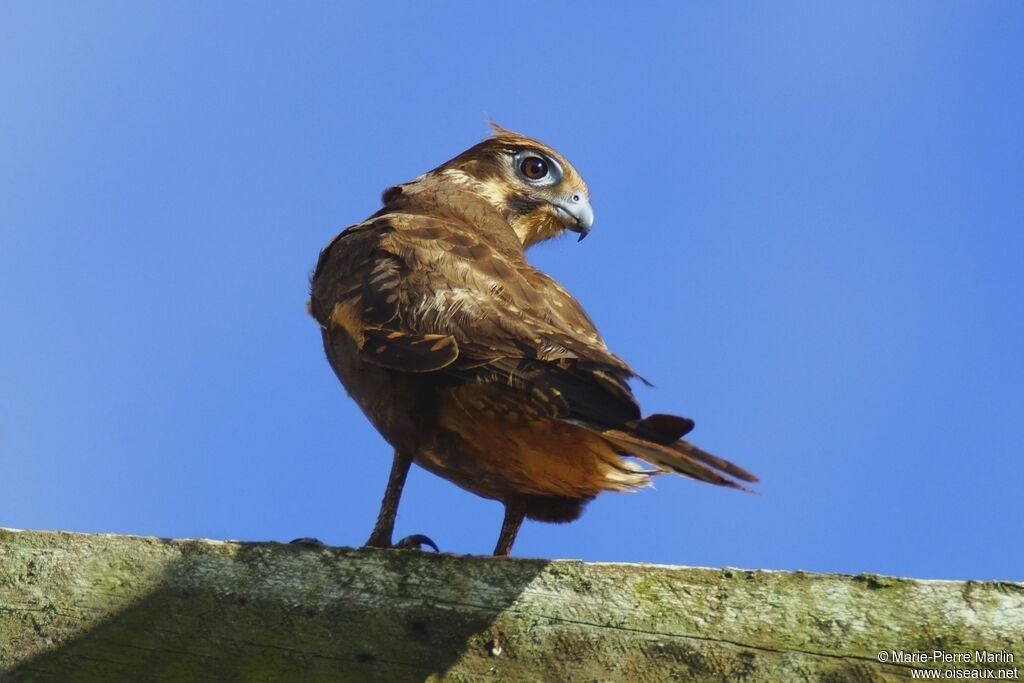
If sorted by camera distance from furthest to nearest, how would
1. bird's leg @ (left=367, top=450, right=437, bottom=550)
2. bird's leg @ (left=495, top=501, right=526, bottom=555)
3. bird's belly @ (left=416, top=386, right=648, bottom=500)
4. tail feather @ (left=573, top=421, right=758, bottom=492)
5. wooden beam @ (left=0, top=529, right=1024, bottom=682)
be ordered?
bird's leg @ (left=495, top=501, right=526, bottom=555), bird's leg @ (left=367, top=450, right=437, bottom=550), bird's belly @ (left=416, top=386, right=648, bottom=500), tail feather @ (left=573, top=421, right=758, bottom=492), wooden beam @ (left=0, top=529, right=1024, bottom=682)

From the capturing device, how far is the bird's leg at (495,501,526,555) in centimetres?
377

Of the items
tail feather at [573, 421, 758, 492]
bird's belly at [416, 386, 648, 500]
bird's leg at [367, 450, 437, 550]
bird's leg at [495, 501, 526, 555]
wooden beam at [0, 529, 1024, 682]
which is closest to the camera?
wooden beam at [0, 529, 1024, 682]

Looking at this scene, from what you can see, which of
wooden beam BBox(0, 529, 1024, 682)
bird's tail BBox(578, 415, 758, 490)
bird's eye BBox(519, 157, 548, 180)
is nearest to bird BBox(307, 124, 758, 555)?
bird's tail BBox(578, 415, 758, 490)

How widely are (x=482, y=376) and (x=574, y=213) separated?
2537 millimetres

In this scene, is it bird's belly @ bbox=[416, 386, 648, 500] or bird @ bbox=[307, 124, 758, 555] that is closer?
bird @ bbox=[307, 124, 758, 555]

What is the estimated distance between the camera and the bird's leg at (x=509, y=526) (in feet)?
12.4

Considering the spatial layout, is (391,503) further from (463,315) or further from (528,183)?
(528,183)

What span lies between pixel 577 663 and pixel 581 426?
94 centimetres

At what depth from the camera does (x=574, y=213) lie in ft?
18.1

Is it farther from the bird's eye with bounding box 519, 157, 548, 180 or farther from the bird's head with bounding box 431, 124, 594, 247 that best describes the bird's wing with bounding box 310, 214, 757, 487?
the bird's eye with bounding box 519, 157, 548, 180

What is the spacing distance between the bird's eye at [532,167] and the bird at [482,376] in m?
1.46

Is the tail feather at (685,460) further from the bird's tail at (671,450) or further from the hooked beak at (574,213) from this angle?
the hooked beak at (574,213)

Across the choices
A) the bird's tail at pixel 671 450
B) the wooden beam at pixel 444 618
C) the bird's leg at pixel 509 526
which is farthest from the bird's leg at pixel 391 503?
the wooden beam at pixel 444 618

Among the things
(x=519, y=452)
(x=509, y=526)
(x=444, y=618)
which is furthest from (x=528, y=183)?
(x=444, y=618)
